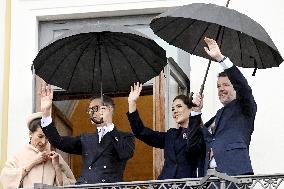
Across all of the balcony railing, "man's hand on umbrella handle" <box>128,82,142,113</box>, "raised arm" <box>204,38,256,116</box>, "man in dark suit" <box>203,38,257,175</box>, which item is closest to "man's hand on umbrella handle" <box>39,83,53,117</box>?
"man's hand on umbrella handle" <box>128,82,142,113</box>

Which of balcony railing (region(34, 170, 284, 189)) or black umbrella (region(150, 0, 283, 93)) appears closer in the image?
balcony railing (region(34, 170, 284, 189))

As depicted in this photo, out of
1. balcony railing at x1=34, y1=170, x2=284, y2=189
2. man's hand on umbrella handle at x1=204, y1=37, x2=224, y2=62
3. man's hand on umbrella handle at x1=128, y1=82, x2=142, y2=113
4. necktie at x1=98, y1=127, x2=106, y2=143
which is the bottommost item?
balcony railing at x1=34, y1=170, x2=284, y2=189

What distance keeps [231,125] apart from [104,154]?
1306 millimetres

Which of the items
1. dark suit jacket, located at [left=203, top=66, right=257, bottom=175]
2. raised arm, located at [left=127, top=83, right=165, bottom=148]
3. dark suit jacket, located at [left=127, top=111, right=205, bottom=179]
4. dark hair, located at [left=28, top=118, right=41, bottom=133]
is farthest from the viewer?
dark hair, located at [left=28, top=118, right=41, bottom=133]

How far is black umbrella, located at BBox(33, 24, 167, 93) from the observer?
1109cm

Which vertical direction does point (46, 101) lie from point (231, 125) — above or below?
above

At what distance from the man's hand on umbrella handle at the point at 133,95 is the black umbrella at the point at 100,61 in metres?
0.07

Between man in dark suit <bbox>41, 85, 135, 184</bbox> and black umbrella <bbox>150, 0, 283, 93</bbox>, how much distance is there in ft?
3.08

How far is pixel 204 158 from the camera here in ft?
35.1

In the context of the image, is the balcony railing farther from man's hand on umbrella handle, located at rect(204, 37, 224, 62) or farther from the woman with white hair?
the woman with white hair

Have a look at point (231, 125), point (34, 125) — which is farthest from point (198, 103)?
point (34, 125)

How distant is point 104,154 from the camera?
10977mm

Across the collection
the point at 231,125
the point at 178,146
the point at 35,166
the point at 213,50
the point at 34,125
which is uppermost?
the point at 213,50

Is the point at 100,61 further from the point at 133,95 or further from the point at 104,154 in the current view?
the point at 104,154
